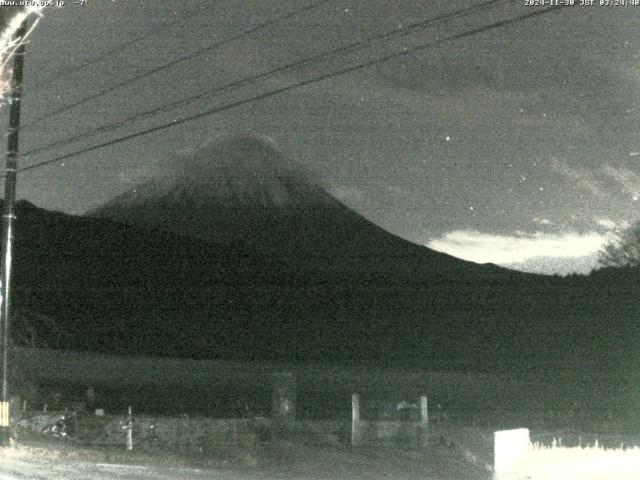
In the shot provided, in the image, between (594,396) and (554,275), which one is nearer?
(594,396)

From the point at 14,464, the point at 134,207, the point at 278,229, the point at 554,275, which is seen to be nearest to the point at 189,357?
the point at 554,275

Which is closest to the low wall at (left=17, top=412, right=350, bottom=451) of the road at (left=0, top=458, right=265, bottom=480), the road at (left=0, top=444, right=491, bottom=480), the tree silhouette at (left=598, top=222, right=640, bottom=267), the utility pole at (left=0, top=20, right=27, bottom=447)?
the road at (left=0, top=444, right=491, bottom=480)

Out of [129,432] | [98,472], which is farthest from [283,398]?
[98,472]

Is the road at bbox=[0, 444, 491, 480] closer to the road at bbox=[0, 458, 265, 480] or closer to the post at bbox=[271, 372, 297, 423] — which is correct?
the road at bbox=[0, 458, 265, 480]

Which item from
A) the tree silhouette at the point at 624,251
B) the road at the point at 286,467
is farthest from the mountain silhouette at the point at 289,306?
the road at the point at 286,467

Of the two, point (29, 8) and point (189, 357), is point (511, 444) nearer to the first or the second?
point (29, 8)

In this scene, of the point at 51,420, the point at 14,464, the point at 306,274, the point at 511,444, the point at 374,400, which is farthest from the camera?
the point at 306,274

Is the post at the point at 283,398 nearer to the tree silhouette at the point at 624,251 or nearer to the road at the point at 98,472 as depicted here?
the road at the point at 98,472

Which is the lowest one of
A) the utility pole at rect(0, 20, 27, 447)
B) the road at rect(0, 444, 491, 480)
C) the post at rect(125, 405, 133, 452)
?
the road at rect(0, 444, 491, 480)
